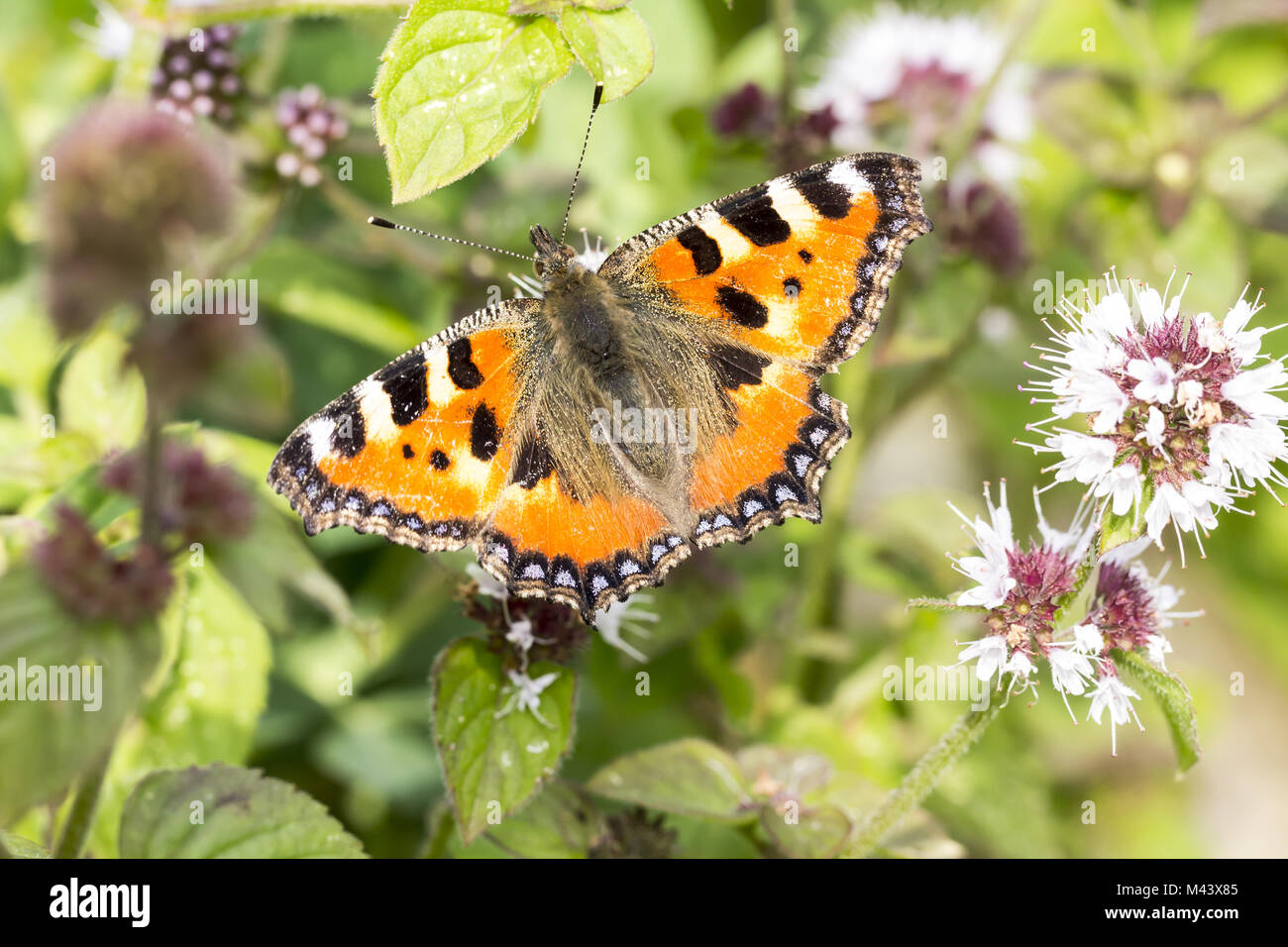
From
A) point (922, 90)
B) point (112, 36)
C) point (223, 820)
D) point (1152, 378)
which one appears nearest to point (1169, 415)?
point (1152, 378)

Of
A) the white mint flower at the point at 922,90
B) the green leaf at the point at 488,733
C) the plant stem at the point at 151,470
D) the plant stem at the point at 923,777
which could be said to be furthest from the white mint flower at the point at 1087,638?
the white mint flower at the point at 922,90

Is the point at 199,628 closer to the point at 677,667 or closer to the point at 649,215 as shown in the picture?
the point at 677,667

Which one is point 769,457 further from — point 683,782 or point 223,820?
point 223,820

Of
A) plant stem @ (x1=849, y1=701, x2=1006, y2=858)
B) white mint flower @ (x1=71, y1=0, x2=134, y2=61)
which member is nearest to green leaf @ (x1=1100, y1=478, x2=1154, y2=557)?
plant stem @ (x1=849, y1=701, x2=1006, y2=858)

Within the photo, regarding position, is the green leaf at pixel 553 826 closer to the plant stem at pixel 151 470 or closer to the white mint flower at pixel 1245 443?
the plant stem at pixel 151 470

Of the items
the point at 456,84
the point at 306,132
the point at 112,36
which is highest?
the point at 112,36

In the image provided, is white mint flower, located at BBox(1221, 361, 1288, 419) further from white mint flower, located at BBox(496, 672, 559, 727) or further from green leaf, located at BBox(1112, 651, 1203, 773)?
white mint flower, located at BBox(496, 672, 559, 727)

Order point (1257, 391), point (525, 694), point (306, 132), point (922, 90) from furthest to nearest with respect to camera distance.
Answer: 1. point (922, 90)
2. point (306, 132)
3. point (525, 694)
4. point (1257, 391)
